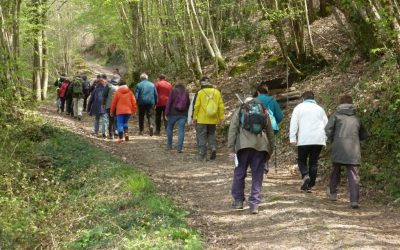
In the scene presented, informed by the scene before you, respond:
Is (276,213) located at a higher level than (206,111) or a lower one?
lower

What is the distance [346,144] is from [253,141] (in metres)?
1.74

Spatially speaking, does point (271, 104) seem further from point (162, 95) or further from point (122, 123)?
point (162, 95)

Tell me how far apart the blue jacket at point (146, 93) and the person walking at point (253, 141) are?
8.01m

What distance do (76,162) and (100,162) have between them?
2.26ft

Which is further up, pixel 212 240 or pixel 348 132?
pixel 348 132

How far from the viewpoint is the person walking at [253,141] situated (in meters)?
7.81

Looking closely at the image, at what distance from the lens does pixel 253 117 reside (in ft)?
25.6

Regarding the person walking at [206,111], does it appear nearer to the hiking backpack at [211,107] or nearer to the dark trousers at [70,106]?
the hiking backpack at [211,107]

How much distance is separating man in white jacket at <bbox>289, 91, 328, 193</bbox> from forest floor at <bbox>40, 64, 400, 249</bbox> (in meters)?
0.38

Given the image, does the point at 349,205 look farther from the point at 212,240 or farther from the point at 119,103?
the point at 119,103

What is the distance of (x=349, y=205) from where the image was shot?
862 cm

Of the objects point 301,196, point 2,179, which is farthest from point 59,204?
point 301,196

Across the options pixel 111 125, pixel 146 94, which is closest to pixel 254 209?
pixel 146 94

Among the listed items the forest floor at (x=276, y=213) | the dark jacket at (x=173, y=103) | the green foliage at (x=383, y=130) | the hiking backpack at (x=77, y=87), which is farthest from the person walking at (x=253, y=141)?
the hiking backpack at (x=77, y=87)
